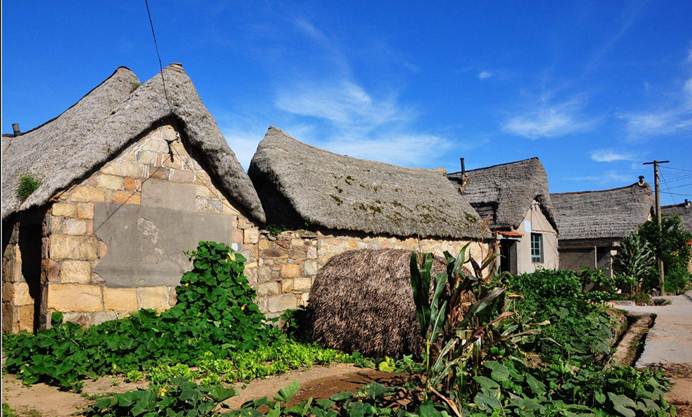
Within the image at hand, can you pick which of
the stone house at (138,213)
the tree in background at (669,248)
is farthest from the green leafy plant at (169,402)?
the tree in background at (669,248)

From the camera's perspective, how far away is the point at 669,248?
59.8 feet

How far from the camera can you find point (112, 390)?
200 inches

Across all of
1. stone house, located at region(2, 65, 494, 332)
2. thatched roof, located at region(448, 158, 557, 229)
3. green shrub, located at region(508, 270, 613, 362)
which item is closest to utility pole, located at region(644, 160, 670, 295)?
thatched roof, located at region(448, 158, 557, 229)

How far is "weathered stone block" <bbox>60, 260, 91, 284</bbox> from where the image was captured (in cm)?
618

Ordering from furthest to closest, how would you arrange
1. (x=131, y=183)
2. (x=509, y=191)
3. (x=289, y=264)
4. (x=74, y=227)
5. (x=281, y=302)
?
(x=509, y=191)
(x=289, y=264)
(x=281, y=302)
(x=131, y=183)
(x=74, y=227)

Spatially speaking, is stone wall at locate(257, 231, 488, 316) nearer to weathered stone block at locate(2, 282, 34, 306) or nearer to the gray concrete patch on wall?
the gray concrete patch on wall

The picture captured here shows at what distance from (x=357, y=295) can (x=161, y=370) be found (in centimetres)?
268

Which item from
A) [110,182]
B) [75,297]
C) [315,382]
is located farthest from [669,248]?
[75,297]

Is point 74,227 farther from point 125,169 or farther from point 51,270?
point 125,169

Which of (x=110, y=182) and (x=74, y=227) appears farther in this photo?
(x=110, y=182)

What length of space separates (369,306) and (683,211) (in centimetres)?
3675

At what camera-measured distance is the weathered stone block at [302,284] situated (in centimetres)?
841

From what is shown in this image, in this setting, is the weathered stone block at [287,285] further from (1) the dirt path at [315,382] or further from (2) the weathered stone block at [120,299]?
(2) the weathered stone block at [120,299]

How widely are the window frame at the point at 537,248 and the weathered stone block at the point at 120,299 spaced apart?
48.3 feet
